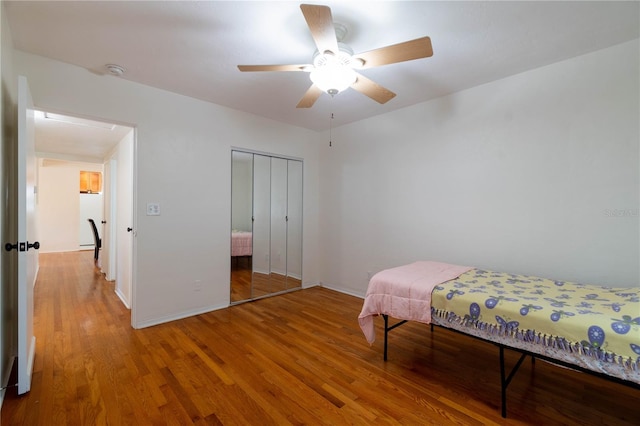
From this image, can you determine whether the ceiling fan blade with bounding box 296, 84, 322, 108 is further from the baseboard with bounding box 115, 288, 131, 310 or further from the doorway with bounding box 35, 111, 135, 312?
the baseboard with bounding box 115, 288, 131, 310

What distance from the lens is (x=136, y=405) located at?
177 cm

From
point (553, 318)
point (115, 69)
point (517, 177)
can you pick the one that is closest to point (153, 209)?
point (115, 69)

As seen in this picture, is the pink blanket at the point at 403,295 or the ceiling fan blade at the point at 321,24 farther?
the pink blanket at the point at 403,295

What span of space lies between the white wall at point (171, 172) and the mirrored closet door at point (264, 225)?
18 centimetres

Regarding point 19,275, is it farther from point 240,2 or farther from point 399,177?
point 399,177

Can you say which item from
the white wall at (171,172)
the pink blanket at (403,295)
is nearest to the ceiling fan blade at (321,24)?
the pink blanket at (403,295)

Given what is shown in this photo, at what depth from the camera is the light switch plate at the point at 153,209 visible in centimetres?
297

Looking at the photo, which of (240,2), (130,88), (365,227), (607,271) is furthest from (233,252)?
(607,271)

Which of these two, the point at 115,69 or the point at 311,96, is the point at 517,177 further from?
the point at 115,69

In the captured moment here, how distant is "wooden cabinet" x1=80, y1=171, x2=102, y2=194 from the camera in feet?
26.5

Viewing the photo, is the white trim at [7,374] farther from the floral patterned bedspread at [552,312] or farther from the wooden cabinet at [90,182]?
the wooden cabinet at [90,182]

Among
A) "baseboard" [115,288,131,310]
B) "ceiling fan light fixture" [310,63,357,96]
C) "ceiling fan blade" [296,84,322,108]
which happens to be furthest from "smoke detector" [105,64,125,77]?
"baseboard" [115,288,131,310]

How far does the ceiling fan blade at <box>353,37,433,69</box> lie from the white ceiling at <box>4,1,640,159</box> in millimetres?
323

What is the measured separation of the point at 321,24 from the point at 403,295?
1859mm
